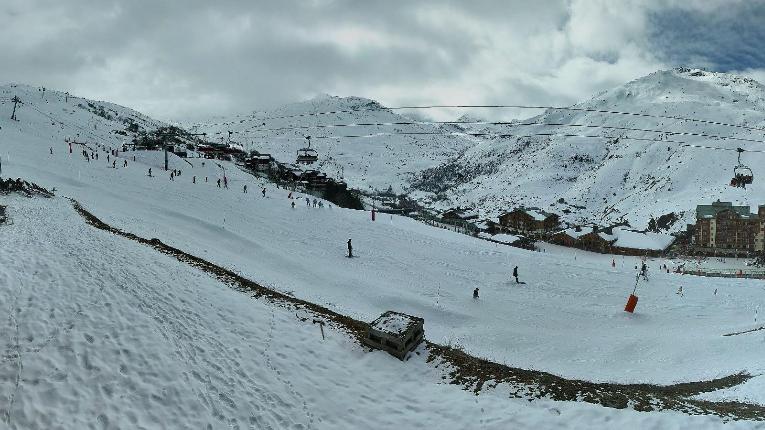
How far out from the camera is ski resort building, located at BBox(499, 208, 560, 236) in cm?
10006

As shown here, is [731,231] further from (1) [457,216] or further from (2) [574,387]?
(2) [574,387]

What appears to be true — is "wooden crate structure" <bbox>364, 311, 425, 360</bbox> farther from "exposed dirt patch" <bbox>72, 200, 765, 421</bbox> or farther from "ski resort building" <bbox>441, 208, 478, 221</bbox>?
"ski resort building" <bbox>441, 208, 478, 221</bbox>

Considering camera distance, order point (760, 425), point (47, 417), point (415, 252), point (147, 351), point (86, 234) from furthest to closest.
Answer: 1. point (415, 252)
2. point (86, 234)
3. point (147, 351)
4. point (760, 425)
5. point (47, 417)

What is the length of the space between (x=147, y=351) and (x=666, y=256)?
83.8m

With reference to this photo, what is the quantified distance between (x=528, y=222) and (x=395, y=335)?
92.6 m

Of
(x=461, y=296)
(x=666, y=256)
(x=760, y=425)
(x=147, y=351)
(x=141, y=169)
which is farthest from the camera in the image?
(x=666, y=256)

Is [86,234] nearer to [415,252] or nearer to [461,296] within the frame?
[461,296]

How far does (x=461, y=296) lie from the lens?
97.3 ft

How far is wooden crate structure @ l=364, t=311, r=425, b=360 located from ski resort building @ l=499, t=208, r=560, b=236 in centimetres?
8978

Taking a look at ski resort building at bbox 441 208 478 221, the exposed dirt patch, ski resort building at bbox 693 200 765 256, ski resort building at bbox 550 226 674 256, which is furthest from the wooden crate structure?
ski resort building at bbox 441 208 478 221

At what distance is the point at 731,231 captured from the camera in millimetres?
87375

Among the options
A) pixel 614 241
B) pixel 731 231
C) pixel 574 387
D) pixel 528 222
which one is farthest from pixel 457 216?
pixel 574 387

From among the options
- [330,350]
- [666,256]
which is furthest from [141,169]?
[666,256]

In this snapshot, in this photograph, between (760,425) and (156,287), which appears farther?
(156,287)
